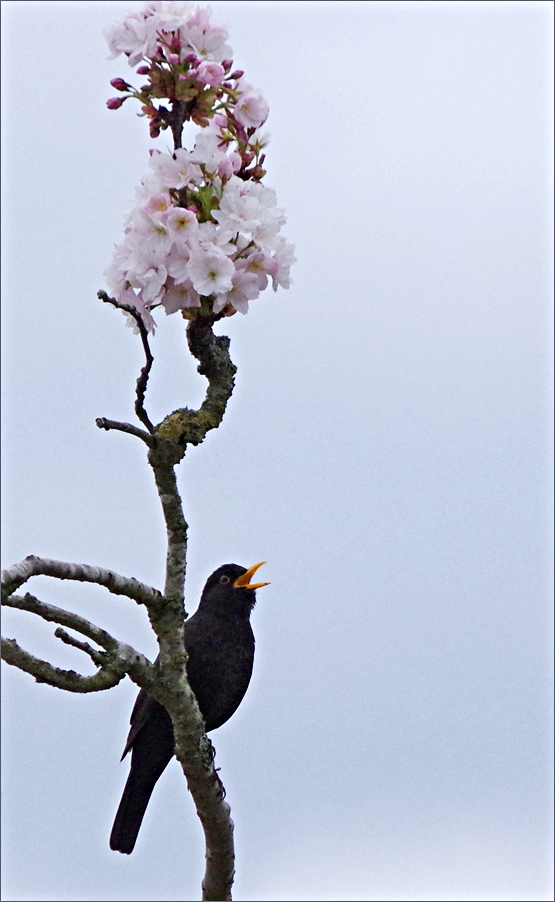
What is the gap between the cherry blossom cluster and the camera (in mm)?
4062

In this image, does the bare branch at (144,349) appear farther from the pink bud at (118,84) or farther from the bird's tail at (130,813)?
the bird's tail at (130,813)

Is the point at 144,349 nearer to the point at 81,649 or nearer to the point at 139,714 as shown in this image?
the point at 81,649

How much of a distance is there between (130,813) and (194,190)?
4.12 metres

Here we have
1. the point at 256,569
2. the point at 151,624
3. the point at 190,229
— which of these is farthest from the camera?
the point at 256,569

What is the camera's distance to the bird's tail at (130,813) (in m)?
6.59

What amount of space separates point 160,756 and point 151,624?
7.83 ft

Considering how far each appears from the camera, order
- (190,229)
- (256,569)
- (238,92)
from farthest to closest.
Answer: (256,569), (238,92), (190,229)

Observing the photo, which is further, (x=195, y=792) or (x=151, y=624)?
(x=195, y=792)

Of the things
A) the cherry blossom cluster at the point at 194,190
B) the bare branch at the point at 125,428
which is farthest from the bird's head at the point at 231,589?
A: the cherry blossom cluster at the point at 194,190

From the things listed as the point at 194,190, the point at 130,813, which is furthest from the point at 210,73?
the point at 130,813

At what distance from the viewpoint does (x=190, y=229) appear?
403 cm

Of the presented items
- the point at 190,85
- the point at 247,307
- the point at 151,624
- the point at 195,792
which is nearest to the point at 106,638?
the point at 151,624

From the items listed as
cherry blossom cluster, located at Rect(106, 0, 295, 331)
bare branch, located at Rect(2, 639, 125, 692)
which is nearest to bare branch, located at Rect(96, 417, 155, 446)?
cherry blossom cluster, located at Rect(106, 0, 295, 331)

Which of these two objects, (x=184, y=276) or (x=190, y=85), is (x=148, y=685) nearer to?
(x=184, y=276)
